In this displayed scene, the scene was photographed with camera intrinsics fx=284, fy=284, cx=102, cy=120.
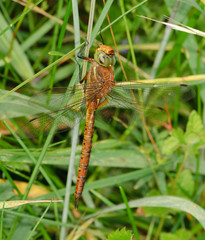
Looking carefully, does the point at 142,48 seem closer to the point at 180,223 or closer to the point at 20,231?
the point at 180,223

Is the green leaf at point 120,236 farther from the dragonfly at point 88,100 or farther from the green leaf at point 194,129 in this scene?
the green leaf at point 194,129

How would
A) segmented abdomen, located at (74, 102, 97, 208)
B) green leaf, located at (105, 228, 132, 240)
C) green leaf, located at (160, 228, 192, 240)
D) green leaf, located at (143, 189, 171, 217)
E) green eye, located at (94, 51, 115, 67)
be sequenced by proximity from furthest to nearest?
green leaf, located at (143, 189, 171, 217) < green leaf, located at (160, 228, 192, 240) < segmented abdomen, located at (74, 102, 97, 208) < green eye, located at (94, 51, 115, 67) < green leaf, located at (105, 228, 132, 240)

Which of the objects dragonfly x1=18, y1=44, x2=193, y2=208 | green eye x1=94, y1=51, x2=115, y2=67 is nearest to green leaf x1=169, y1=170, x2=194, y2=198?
dragonfly x1=18, y1=44, x2=193, y2=208

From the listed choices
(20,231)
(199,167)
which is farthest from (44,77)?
(199,167)

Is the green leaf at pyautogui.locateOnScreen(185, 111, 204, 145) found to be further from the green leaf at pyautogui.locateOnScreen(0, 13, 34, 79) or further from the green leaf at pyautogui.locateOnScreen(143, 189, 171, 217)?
the green leaf at pyautogui.locateOnScreen(0, 13, 34, 79)

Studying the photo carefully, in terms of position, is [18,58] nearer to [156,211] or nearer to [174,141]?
[174,141]

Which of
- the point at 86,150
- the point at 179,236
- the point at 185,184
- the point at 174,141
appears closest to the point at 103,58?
the point at 86,150

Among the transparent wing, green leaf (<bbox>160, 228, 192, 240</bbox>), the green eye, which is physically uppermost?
the green eye
